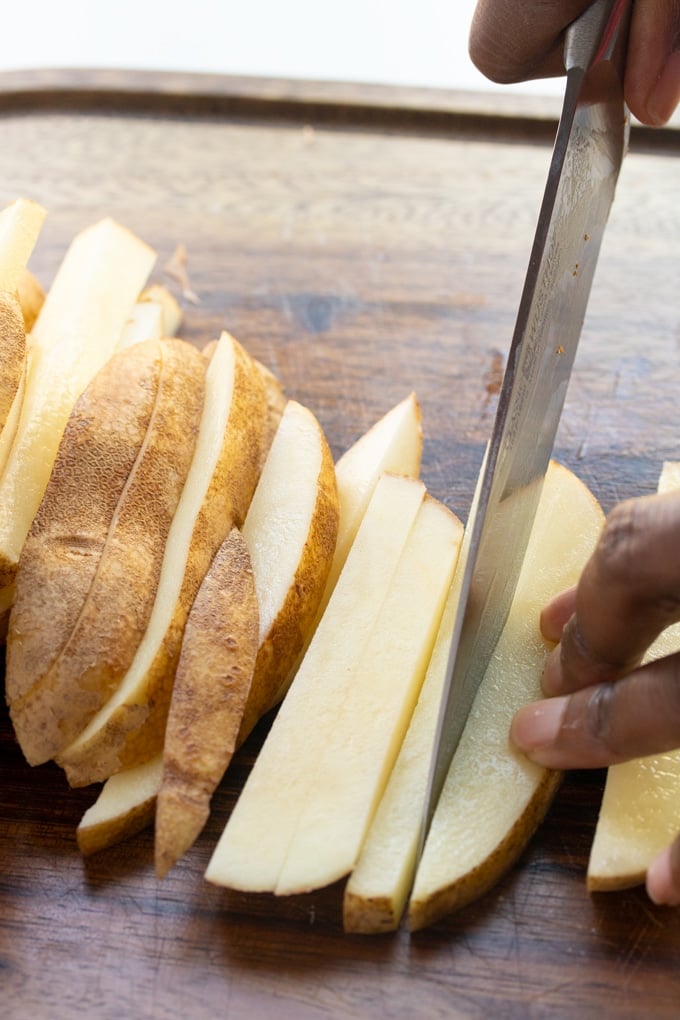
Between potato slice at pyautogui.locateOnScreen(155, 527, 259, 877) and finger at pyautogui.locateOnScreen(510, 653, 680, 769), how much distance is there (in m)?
0.49

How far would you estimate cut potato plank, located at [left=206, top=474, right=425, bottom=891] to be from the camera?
1610mm

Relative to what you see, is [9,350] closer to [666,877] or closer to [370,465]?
[370,465]

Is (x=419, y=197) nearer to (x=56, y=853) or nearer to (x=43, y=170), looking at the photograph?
(x=43, y=170)

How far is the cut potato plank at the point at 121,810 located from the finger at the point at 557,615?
75 centimetres

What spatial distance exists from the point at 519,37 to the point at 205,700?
1553 mm

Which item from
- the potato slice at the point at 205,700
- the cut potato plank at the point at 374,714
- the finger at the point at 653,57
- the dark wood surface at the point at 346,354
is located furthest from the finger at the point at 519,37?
the potato slice at the point at 205,700

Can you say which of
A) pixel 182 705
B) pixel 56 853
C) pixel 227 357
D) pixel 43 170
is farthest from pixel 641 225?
pixel 56 853

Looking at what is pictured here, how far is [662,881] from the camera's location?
1.53 m

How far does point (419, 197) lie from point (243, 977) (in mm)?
2424

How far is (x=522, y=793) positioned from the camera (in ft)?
5.49

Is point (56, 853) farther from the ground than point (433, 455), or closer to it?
closer to it

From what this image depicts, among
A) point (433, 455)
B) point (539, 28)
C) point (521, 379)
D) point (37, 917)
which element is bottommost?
point (37, 917)

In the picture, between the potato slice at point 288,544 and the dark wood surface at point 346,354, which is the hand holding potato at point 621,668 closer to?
the dark wood surface at point 346,354

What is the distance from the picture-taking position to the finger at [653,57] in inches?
80.7
